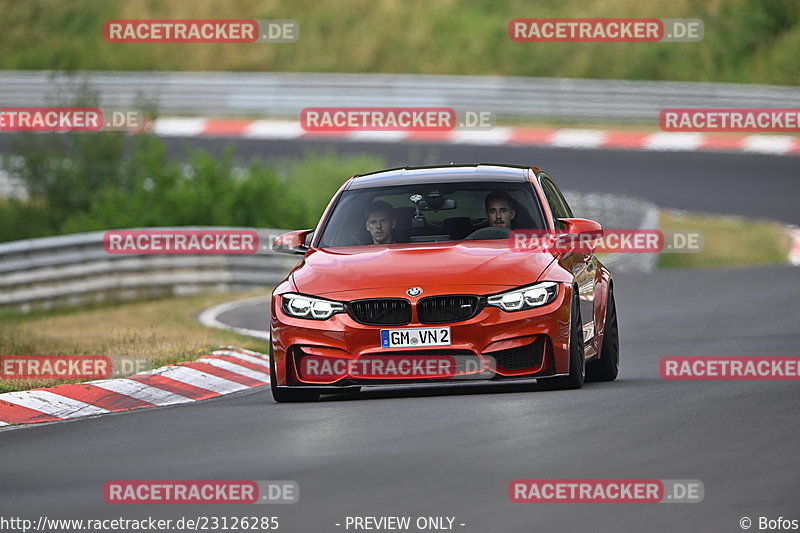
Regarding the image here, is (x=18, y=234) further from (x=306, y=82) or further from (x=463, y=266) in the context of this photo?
(x=463, y=266)

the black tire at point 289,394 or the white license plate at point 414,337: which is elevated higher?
the white license plate at point 414,337

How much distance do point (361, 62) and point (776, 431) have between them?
123 feet

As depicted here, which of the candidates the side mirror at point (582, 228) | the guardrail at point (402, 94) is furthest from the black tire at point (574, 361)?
the guardrail at point (402, 94)

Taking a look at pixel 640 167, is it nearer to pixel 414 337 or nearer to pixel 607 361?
pixel 607 361

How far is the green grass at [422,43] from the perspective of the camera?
140ft

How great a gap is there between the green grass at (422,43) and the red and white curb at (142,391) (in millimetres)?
29284

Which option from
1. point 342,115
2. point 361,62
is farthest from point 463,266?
point 361,62

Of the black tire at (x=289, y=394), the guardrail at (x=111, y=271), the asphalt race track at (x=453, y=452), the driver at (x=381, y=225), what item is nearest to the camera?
the asphalt race track at (x=453, y=452)

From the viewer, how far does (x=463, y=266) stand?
1080cm

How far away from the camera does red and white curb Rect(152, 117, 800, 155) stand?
114 ft

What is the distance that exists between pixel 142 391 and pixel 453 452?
14.6 ft

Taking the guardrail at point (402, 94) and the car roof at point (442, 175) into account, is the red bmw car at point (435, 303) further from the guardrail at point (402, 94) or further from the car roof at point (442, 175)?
the guardrail at point (402, 94)

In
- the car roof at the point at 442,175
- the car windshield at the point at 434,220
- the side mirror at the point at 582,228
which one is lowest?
the side mirror at the point at 582,228

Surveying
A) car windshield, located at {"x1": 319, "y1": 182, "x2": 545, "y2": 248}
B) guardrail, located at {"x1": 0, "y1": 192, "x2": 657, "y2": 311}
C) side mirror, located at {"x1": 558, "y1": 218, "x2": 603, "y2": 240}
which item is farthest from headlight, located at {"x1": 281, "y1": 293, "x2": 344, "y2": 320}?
guardrail, located at {"x1": 0, "y1": 192, "x2": 657, "y2": 311}
